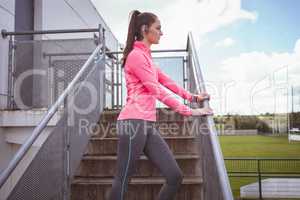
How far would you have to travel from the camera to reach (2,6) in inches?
169

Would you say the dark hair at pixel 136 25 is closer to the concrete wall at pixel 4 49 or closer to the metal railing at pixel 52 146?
the metal railing at pixel 52 146

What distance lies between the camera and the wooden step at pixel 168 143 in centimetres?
374

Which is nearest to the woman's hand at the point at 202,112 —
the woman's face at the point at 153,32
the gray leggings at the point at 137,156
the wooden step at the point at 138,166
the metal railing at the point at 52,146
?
the gray leggings at the point at 137,156

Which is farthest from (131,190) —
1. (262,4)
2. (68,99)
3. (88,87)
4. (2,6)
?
(262,4)

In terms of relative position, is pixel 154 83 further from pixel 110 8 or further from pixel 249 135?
pixel 249 135

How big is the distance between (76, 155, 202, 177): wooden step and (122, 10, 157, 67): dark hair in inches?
66.3

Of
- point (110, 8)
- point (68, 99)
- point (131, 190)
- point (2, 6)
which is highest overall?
point (110, 8)

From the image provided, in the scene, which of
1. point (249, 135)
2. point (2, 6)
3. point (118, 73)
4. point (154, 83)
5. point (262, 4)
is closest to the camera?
point (154, 83)

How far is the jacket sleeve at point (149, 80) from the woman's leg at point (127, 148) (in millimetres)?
198

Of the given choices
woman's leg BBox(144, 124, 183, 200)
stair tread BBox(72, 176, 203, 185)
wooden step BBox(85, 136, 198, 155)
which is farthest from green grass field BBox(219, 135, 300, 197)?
woman's leg BBox(144, 124, 183, 200)

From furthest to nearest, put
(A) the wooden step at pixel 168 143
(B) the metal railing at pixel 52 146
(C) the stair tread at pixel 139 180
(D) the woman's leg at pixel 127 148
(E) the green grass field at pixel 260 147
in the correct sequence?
(E) the green grass field at pixel 260 147 → (A) the wooden step at pixel 168 143 → (C) the stair tread at pixel 139 180 → (B) the metal railing at pixel 52 146 → (D) the woman's leg at pixel 127 148

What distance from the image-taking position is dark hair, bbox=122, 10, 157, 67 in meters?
2.03

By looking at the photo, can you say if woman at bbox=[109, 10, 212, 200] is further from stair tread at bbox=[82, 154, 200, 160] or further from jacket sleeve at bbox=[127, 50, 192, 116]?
stair tread at bbox=[82, 154, 200, 160]

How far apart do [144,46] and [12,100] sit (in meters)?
3.00
